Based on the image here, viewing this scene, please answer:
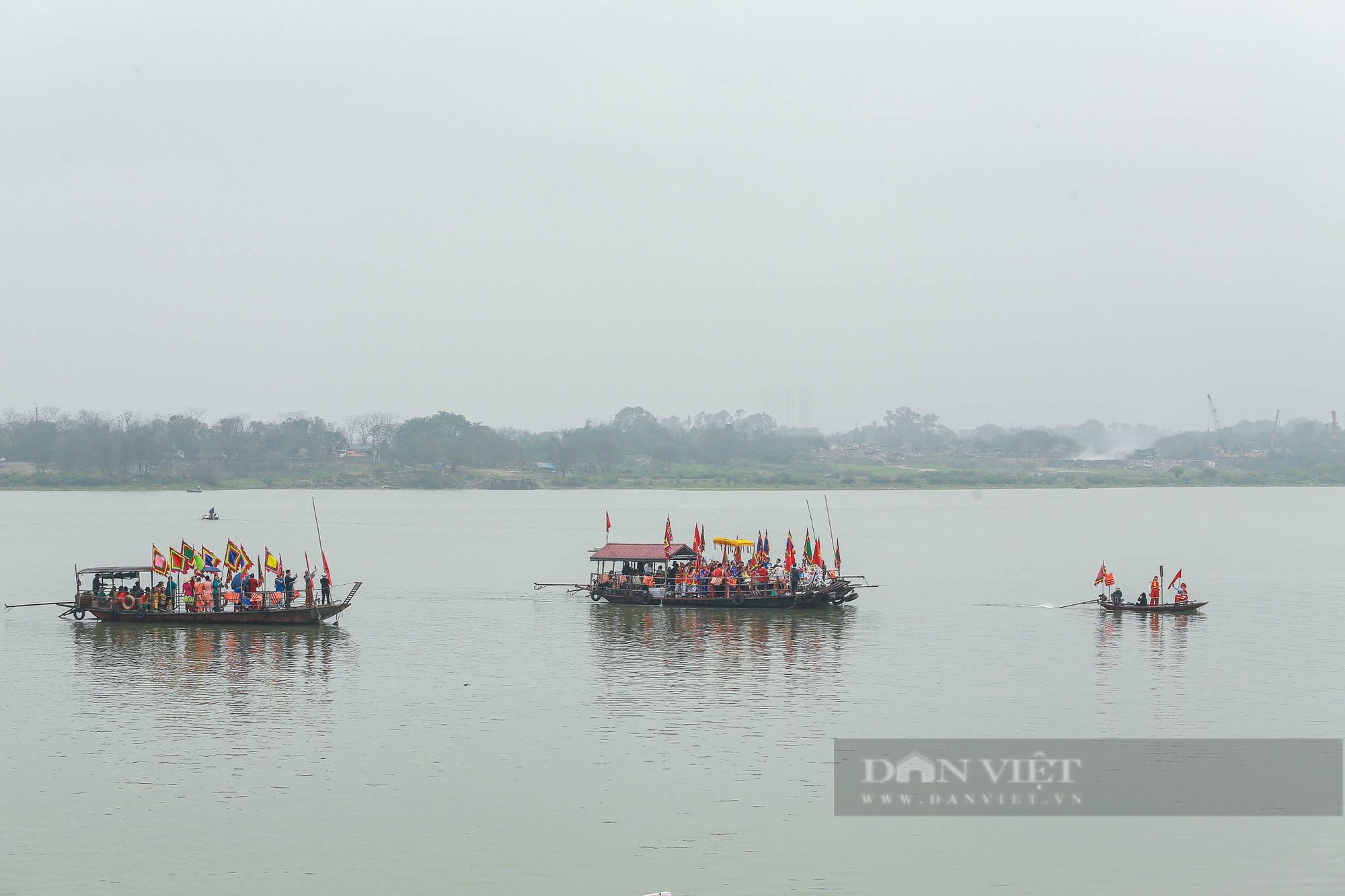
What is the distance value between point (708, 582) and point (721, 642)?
10.8m

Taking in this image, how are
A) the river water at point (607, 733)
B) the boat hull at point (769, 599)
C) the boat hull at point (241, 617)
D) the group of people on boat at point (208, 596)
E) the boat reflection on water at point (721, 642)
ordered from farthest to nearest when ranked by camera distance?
the boat hull at point (769, 599), the group of people on boat at point (208, 596), the boat hull at point (241, 617), the boat reflection on water at point (721, 642), the river water at point (607, 733)

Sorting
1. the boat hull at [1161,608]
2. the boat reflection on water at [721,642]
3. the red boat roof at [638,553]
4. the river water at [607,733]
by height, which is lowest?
the river water at [607,733]

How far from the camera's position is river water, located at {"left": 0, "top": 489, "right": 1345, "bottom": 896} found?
2652 cm

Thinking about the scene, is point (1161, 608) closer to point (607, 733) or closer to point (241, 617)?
point (607, 733)

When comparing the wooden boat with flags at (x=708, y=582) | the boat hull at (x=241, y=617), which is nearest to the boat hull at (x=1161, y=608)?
the wooden boat with flags at (x=708, y=582)

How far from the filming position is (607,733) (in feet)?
123

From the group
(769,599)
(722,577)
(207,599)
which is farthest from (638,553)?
(207,599)

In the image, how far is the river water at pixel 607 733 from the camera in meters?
26.5

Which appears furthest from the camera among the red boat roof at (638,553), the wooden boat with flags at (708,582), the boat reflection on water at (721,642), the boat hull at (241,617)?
the red boat roof at (638,553)

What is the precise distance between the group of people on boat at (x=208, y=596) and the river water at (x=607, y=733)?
1.31 m

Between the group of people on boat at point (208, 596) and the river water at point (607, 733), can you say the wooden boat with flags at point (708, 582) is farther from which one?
the group of people on boat at point (208, 596)

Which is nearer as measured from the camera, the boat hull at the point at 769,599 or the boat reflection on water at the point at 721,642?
the boat reflection on water at the point at 721,642

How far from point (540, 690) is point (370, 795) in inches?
539

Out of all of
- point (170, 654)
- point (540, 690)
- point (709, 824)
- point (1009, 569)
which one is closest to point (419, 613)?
point (170, 654)
